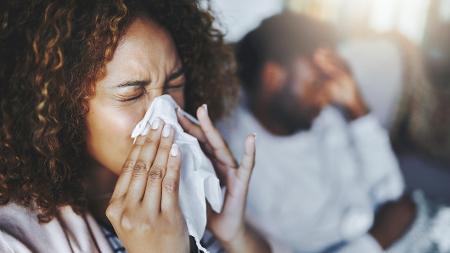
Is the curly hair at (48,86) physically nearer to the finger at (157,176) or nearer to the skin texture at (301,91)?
the finger at (157,176)

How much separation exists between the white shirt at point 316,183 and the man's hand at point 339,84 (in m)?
0.04

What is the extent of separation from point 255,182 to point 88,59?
2.33 feet

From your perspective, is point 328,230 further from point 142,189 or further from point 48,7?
point 48,7

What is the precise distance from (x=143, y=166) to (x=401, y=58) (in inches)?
40.0

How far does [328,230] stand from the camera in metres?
1.53

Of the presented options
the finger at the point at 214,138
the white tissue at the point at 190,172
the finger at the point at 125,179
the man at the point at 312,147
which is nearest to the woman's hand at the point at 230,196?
the finger at the point at 214,138

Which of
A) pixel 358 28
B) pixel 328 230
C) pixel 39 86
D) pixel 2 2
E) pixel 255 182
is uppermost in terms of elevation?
pixel 2 2

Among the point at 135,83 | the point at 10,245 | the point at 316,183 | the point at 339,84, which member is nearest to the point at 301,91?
the point at 339,84

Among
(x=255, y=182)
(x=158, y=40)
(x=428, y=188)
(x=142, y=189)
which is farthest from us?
(x=428, y=188)

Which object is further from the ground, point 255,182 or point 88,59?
point 88,59

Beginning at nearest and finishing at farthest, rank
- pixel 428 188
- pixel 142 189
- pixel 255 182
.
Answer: pixel 142 189 → pixel 255 182 → pixel 428 188

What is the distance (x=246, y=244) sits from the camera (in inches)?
46.2

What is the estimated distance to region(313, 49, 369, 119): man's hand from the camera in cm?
160

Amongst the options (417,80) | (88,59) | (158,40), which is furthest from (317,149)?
(88,59)
